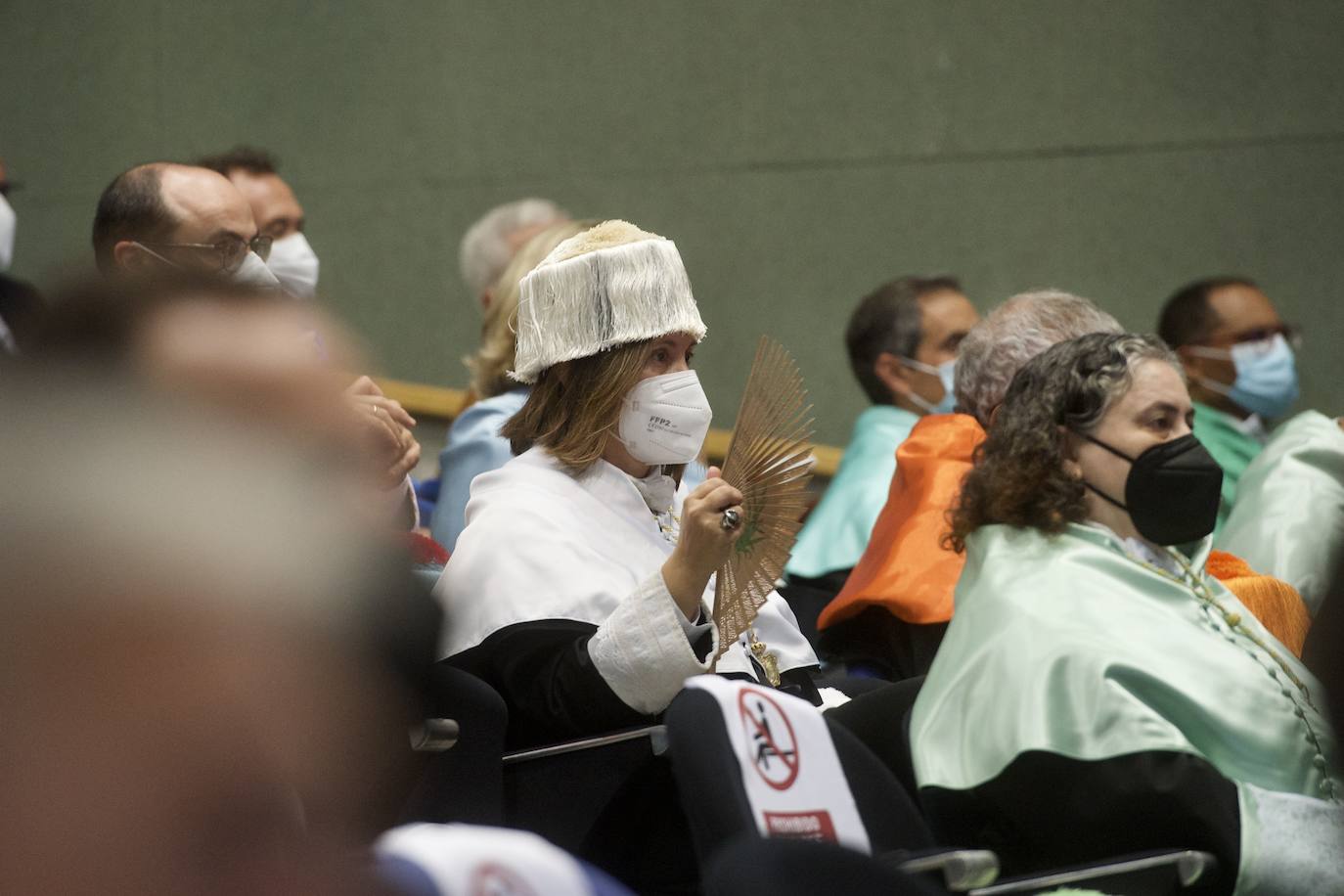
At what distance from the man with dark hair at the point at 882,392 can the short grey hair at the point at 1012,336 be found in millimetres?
663

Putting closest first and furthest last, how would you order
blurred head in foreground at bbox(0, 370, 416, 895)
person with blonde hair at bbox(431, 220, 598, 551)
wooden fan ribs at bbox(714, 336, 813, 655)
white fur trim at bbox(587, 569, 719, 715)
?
blurred head in foreground at bbox(0, 370, 416, 895)
white fur trim at bbox(587, 569, 719, 715)
wooden fan ribs at bbox(714, 336, 813, 655)
person with blonde hair at bbox(431, 220, 598, 551)

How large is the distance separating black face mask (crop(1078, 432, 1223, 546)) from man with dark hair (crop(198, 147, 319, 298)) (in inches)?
92.0

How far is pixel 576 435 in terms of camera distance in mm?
3049

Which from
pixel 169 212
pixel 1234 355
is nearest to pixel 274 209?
pixel 169 212

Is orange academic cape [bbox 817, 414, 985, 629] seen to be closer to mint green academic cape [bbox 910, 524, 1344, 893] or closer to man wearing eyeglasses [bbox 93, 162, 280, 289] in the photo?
mint green academic cape [bbox 910, 524, 1344, 893]

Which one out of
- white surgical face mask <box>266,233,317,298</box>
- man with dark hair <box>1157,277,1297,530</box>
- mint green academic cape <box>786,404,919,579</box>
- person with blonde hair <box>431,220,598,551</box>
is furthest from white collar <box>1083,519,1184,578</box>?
white surgical face mask <box>266,233,317,298</box>

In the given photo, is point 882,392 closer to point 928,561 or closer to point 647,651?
point 928,561

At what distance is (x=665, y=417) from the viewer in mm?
2980

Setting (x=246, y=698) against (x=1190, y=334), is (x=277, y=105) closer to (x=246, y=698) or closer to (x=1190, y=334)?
(x=1190, y=334)

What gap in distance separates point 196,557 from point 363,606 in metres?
0.06

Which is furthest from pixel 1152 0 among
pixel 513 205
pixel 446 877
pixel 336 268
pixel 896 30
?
pixel 446 877

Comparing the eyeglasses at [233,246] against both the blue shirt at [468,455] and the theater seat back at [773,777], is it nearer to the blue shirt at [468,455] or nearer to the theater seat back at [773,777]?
the blue shirt at [468,455]

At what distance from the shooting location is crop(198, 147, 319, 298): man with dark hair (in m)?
4.47

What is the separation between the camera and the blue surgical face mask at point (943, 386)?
4.69 metres
